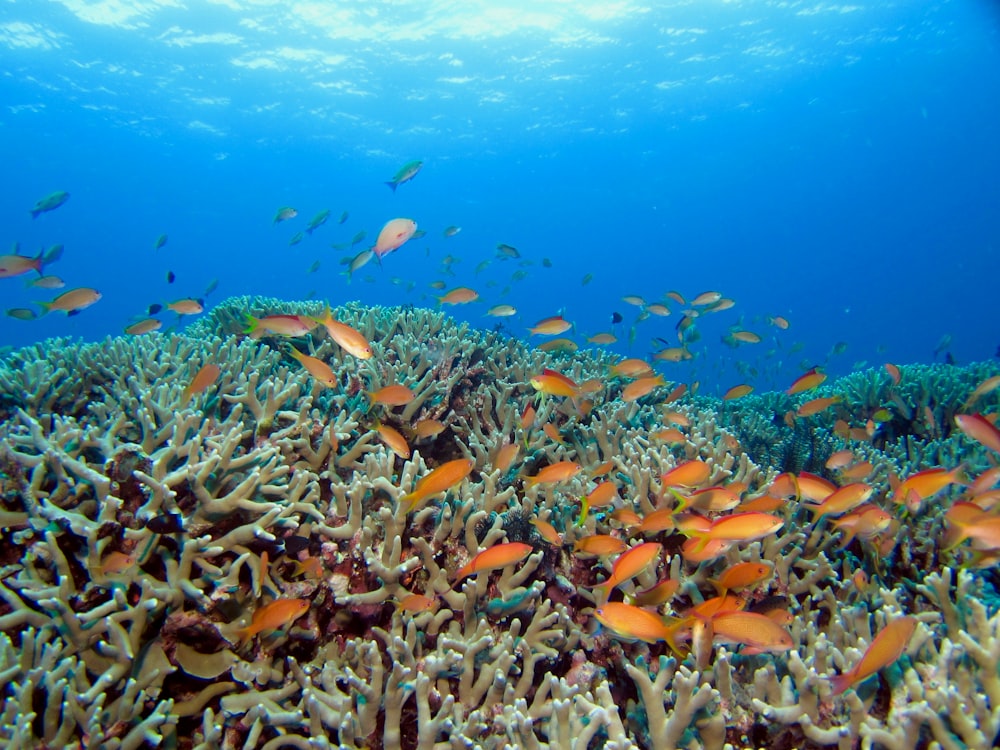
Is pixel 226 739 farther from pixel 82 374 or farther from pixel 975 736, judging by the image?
pixel 82 374

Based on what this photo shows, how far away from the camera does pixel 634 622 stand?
2146 millimetres

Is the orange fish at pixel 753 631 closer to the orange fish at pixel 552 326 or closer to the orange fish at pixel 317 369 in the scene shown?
the orange fish at pixel 317 369

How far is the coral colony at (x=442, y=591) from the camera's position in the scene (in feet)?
7.14

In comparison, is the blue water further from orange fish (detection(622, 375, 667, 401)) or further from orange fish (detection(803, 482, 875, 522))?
orange fish (detection(803, 482, 875, 522))

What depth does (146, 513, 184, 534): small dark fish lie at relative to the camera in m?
2.72

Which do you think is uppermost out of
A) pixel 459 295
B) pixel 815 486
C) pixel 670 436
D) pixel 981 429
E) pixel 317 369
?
pixel 459 295

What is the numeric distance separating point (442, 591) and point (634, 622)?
47.9 inches

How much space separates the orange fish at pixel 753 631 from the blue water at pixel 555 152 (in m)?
9.45

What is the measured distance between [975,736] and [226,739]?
333 centimetres

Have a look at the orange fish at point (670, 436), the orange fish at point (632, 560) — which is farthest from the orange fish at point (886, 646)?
the orange fish at point (670, 436)

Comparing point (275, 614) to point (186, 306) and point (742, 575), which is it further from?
point (186, 306)

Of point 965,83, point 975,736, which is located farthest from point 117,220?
point 965,83

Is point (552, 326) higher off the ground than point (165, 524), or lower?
higher

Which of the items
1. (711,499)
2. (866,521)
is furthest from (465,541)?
(866,521)
